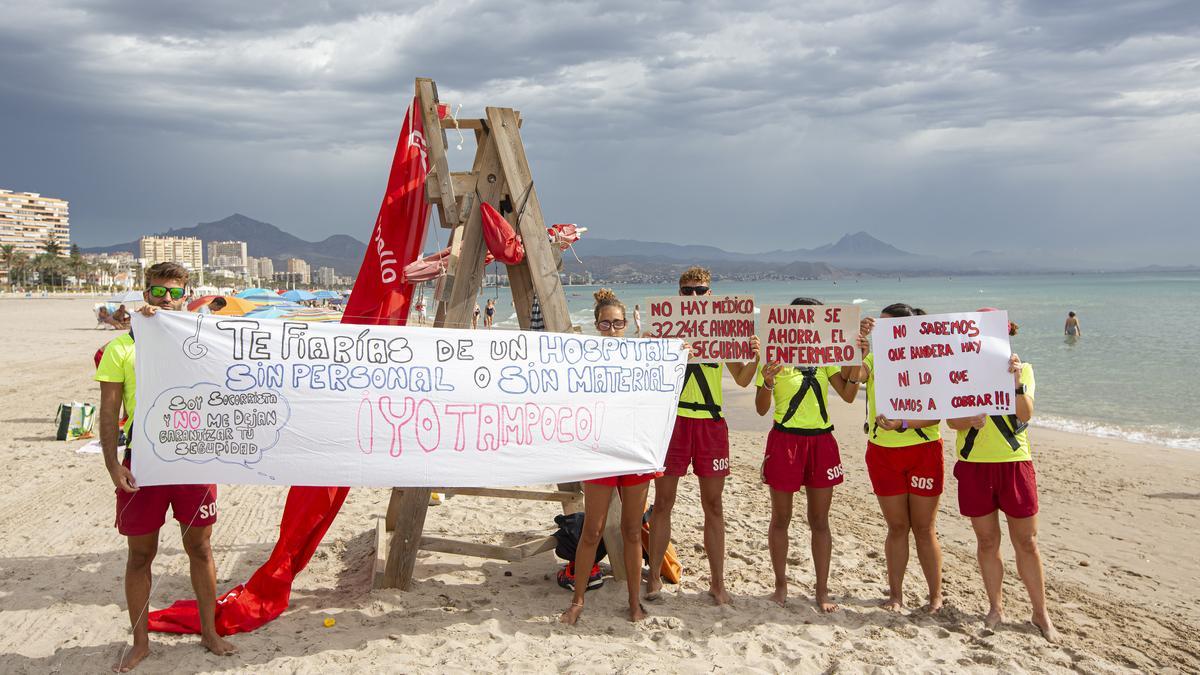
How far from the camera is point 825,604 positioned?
4.79 metres

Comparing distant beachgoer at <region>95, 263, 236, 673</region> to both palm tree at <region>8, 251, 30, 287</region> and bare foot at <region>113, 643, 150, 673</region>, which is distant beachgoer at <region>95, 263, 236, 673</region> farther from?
palm tree at <region>8, 251, 30, 287</region>

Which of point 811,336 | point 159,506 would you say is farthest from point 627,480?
point 159,506

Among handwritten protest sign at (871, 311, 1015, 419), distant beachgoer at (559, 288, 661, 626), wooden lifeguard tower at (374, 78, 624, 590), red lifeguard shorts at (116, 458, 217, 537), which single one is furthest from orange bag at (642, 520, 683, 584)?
red lifeguard shorts at (116, 458, 217, 537)

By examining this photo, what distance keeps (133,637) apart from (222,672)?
0.63 m

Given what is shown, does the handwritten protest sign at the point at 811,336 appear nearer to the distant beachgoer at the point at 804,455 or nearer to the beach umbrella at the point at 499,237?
the distant beachgoer at the point at 804,455

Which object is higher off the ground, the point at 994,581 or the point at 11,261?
the point at 11,261

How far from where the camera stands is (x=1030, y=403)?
4383 millimetres

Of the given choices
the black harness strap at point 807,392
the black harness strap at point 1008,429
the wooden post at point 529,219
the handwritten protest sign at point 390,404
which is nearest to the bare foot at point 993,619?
the black harness strap at point 1008,429

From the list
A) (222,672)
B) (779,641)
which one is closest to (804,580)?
(779,641)

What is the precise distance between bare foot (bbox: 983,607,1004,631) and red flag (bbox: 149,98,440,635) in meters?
4.08

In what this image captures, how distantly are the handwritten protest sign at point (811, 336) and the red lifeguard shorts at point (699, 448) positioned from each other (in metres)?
0.56

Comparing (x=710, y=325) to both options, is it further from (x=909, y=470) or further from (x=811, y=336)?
(x=909, y=470)

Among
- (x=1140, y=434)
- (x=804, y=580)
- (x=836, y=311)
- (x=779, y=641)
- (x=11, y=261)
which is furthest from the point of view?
(x=11, y=261)

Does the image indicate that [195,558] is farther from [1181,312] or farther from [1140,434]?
[1181,312]
